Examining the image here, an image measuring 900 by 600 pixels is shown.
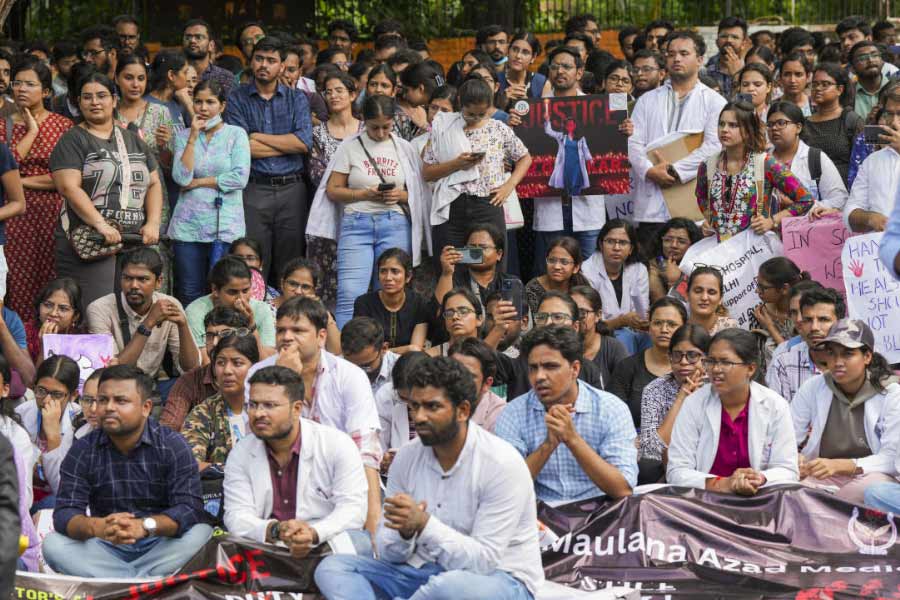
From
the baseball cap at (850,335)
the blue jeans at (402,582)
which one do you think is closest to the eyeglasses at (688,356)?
the baseball cap at (850,335)

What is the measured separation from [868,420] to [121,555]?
13.3 feet

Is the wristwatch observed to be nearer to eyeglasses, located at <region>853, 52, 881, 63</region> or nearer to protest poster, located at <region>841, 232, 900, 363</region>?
protest poster, located at <region>841, 232, 900, 363</region>

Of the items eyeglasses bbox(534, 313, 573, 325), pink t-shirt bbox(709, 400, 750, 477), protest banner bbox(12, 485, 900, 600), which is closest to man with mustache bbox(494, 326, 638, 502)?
protest banner bbox(12, 485, 900, 600)

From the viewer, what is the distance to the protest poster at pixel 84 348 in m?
10.1

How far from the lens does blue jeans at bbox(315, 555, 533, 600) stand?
6.83 meters

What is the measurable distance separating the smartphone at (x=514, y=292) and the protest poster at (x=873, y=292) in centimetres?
220

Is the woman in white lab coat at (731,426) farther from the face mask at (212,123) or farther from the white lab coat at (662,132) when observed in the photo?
the face mask at (212,123)

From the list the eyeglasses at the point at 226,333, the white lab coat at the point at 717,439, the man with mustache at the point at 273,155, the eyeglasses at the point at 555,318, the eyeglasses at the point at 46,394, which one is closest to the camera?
the white lab coat at the point at 717,439

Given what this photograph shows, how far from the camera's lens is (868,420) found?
28.7ft

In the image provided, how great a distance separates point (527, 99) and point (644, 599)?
5903mm

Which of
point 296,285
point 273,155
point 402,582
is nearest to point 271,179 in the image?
point 273,155

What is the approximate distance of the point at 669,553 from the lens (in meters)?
7.92

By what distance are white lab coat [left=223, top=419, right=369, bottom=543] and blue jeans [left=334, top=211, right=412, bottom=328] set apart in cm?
403

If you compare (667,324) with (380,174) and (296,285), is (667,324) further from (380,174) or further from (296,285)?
(380,174)
